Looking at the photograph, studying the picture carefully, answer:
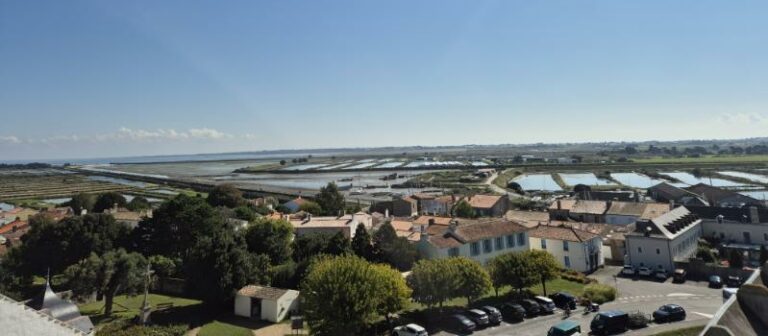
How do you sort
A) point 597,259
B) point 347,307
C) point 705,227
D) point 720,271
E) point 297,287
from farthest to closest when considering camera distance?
point 705,227 < point 597,259 < point 720,271 < point 297,287 < point 347,307

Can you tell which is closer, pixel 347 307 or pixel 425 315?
pixel 347 307

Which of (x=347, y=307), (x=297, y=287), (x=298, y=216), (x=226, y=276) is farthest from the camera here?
(x=298, y=216)

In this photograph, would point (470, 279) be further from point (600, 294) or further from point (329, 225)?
point (329, 225)

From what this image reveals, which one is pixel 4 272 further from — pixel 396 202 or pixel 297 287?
pixel 396 202

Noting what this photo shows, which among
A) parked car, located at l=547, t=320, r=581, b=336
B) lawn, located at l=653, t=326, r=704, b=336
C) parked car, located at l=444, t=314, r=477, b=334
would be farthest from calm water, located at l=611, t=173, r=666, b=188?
parked car, located at l=444, t=314, r=477, b=334

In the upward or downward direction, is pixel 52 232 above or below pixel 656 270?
above

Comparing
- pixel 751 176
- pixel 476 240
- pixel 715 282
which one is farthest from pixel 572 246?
pixel 751 176

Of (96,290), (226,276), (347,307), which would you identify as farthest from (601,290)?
(96,290)
